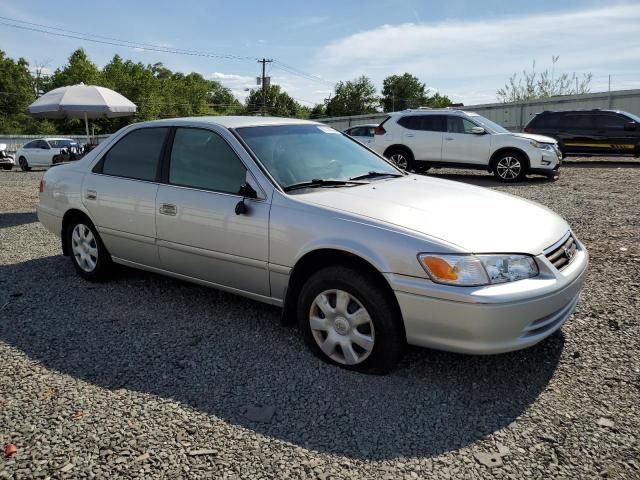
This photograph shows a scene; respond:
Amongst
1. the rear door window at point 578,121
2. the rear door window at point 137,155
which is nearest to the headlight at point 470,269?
the rear door window at point 137,155

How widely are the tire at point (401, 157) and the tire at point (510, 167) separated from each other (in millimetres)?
2176

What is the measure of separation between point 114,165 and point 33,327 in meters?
1.56

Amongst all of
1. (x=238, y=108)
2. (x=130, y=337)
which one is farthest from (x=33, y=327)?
(x=238, y=108)

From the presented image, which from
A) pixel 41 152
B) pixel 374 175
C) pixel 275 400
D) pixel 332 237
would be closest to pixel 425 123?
pixel 374 175

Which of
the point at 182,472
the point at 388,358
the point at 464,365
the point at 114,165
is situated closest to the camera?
the point at 182,472

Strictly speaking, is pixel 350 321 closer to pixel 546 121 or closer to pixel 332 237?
pixel 332 237

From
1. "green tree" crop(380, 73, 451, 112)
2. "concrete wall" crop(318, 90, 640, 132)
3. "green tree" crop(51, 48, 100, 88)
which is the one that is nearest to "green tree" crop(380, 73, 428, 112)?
"green tree" crop(380, 73, 451, 112)

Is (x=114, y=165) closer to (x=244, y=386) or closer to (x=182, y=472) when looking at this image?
(x=244, y=386)

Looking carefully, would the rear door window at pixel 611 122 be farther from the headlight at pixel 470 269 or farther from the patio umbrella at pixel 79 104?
the headlight at pixel 470 269

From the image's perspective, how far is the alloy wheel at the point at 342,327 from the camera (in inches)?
122

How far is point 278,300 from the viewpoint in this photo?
11.6 feet

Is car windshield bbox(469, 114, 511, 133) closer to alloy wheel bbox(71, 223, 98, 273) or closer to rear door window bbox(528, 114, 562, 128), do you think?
rear door window bbox(528, 114, 562, 128)

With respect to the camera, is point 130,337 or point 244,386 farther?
→ point 130,337

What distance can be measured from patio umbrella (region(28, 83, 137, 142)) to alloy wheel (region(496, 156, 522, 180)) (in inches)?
369
